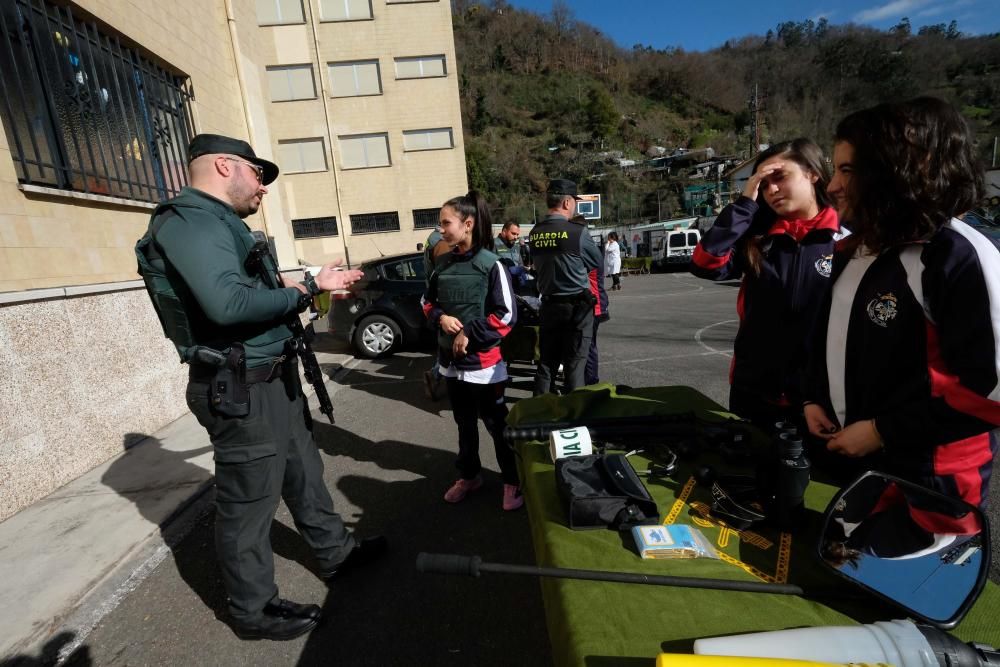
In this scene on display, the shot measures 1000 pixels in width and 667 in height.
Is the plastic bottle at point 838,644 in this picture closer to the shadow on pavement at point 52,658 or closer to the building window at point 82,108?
the shadow on pavement at point 52,658

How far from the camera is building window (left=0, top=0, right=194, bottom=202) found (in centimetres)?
372

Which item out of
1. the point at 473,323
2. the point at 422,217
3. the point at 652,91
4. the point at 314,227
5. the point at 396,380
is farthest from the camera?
the point at 652,91

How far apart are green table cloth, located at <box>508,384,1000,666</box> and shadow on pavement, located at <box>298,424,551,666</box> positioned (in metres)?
0.80

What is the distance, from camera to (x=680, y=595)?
42.7 inches

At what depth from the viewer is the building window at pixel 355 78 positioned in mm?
19641

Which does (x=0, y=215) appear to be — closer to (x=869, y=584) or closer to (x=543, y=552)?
(x=543, y=552)

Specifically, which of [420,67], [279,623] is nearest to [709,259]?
[279,623]

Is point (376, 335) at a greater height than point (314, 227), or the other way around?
point (314, 227)

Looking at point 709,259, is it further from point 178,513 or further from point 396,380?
point 396,380

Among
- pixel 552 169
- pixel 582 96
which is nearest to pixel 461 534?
pixel 552 169

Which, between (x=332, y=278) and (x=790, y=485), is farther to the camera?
(x=332, y=278)

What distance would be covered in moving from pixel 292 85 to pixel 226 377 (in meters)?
22.2

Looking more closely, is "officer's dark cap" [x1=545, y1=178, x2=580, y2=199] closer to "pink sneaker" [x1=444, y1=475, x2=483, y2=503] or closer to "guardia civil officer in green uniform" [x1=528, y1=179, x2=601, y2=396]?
"guardia civil officer in green uniform" [x1=528, y1=179, x2=601, y2=396]

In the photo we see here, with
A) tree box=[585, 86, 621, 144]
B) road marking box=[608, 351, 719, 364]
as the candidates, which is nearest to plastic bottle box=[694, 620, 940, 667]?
road marking box=[608, 351, 719, 364]
